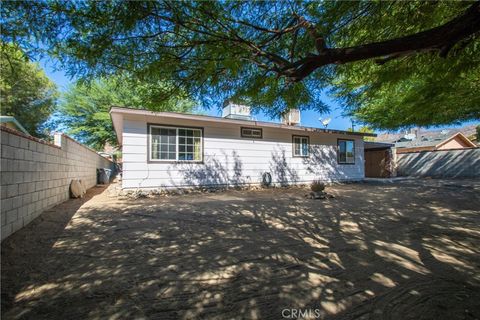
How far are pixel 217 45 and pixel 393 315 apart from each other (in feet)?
9.04

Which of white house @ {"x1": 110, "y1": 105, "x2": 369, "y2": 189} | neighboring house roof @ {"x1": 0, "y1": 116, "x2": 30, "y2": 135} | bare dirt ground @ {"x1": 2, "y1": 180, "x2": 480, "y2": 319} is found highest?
neighboring house roof @ {"x1": 0, "y1": 116, "x2": 30, "y2": 135}

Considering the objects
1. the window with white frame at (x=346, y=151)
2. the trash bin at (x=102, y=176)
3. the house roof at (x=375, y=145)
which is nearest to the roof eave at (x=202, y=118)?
the window with white frame at (x=346, y=151)

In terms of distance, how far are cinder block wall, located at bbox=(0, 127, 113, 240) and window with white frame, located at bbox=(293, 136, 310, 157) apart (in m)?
8.36

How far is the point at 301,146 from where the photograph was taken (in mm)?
10641

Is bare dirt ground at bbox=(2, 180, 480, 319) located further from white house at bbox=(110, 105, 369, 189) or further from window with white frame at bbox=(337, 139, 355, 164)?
window with white frame at bbox=(337, 139, 355, 164)

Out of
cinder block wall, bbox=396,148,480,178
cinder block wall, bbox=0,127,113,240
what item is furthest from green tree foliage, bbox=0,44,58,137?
A: cinder block wall, bbox=396,148,480,178

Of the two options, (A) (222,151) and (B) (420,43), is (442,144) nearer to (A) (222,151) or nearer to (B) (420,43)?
(A) (222,151)

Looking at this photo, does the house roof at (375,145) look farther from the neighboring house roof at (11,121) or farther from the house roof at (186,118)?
the neighboring house roof at (11,121)

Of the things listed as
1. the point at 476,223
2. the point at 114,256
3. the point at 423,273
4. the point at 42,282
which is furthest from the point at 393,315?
the point at 476,223

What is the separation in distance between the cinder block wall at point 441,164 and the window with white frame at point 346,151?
6.51 meters

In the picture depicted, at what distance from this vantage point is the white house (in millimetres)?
7258

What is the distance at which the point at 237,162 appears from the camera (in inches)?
356

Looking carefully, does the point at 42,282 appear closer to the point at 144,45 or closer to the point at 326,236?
the point at 144,45

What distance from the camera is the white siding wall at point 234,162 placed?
23.7 feet
